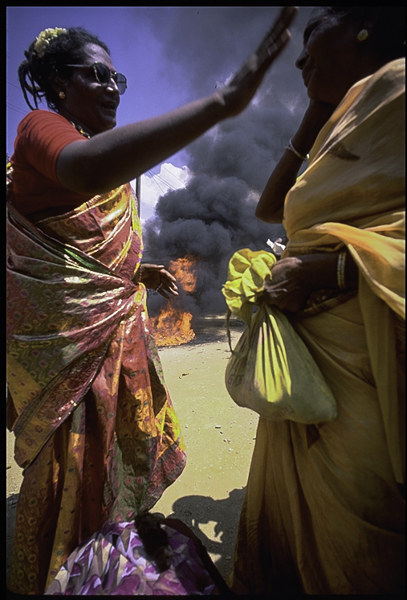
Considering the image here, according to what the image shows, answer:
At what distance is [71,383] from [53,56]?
1.63 meters

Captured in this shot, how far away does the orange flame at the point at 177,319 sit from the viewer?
346 inches

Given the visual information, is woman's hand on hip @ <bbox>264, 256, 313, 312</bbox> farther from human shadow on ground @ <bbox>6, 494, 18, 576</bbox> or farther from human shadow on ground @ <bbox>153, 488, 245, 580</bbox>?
human shadow on ground @ <bbox>6, 494, 18, 576</bbox>

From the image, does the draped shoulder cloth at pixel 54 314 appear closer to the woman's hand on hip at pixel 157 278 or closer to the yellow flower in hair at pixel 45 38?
the woman's hand on hip at pixel 157 278

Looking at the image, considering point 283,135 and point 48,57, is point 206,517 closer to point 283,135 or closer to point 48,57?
point 48,57

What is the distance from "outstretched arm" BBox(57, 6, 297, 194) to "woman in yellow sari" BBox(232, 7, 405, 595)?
0.75 feet

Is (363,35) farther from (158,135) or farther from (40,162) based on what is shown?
(40,162)

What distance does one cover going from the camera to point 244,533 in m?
1.42

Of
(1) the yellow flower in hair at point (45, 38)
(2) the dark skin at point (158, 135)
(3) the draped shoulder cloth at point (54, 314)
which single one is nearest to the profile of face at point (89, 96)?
(1) the yellow flower in hair at point (45, 38)

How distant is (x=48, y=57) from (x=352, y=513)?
237 cm

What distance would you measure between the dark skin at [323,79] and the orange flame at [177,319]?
647 centimetres

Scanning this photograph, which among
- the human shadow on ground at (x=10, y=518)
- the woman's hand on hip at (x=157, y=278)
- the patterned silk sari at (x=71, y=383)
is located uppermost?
the woman's hand on hip at (x=157, y=278)

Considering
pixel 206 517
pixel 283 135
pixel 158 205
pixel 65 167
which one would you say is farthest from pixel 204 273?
pixel 65 167

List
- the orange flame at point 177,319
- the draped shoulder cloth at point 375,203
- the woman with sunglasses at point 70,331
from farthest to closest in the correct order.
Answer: the orange flame at point 177,319, the woman with sunglasses at point 70,331, the draped shoulder cloth at point 375,203

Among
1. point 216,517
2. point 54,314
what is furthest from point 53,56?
point 216,517
